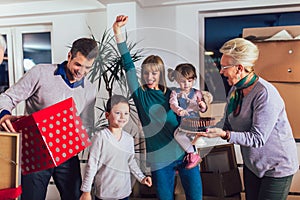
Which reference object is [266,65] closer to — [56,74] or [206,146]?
[206,146]

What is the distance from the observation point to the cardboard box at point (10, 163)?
4.57 feet

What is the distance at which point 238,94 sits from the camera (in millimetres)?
1642

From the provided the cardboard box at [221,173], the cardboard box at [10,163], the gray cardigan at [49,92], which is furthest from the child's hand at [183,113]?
the cardboard box at [10,163]

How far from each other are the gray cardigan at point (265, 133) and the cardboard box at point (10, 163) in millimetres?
945

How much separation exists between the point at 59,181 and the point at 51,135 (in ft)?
1.25

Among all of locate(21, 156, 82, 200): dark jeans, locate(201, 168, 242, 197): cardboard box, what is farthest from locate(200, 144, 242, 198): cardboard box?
locate(21, 156, 82, 200): dark jeans

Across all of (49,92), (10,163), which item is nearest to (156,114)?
(49,92)

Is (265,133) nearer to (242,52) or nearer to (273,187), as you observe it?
(273,187)

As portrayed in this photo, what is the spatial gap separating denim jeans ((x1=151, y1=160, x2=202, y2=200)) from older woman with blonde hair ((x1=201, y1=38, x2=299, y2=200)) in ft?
0.67

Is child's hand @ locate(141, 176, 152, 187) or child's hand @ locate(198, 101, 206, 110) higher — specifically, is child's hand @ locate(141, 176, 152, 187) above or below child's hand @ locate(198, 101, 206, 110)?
below

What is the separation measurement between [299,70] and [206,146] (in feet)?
2.50

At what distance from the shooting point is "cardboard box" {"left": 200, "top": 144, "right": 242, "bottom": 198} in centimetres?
209

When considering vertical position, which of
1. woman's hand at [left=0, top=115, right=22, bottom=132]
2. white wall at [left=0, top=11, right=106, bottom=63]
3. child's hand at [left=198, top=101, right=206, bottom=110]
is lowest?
woman's hand at [left=0, top=115, right=22, bottom=132]

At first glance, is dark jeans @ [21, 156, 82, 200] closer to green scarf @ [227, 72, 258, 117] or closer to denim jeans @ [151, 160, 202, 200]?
denim jeans @ [151, 160, 202, 200]
